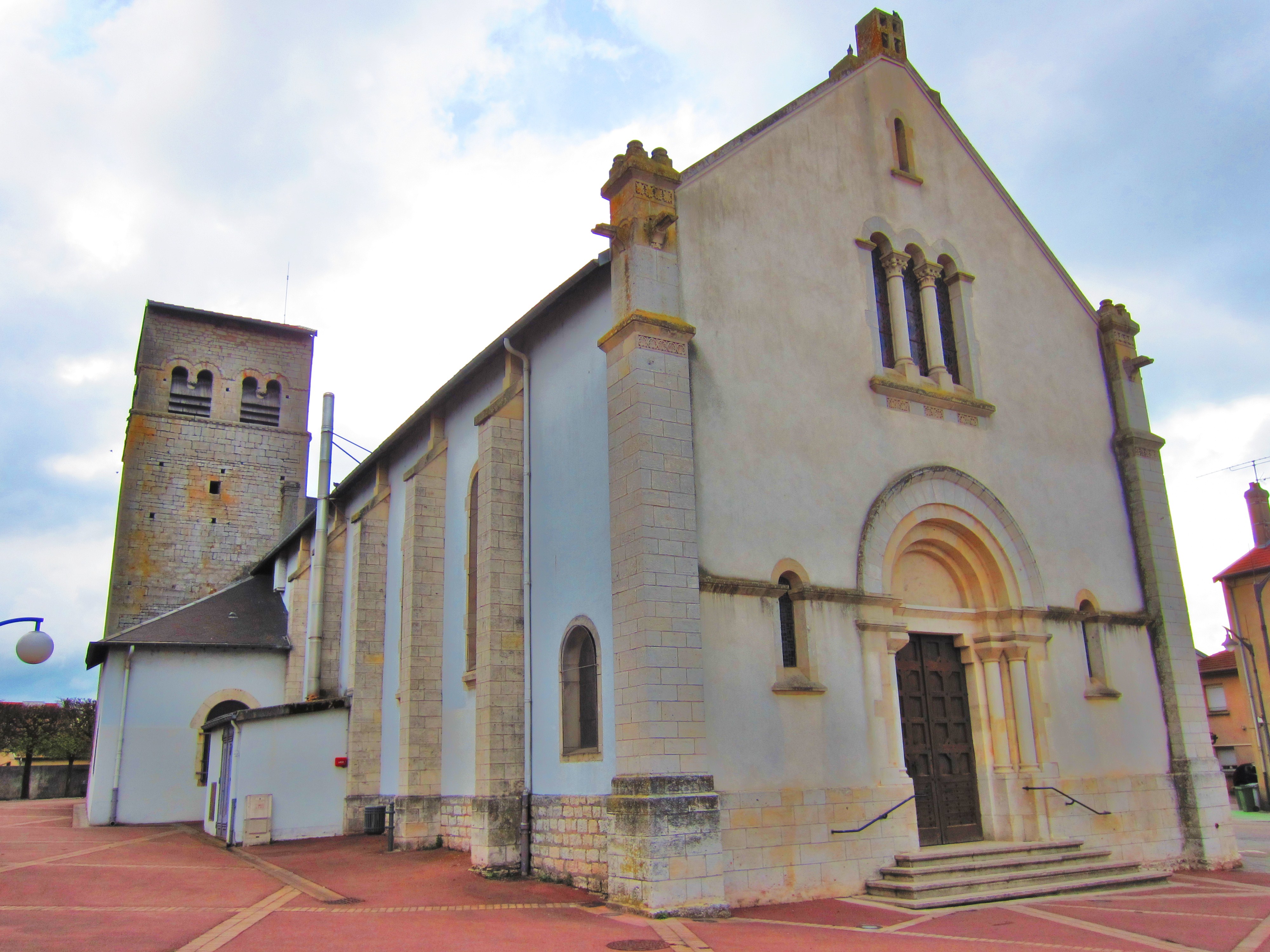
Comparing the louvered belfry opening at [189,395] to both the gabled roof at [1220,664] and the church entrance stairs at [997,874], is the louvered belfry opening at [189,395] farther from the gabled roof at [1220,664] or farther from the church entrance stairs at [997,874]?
the gabled roof at [1220,664]

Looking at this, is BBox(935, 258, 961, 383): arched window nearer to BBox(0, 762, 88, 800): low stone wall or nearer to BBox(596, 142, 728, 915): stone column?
BBox(596, 142, 728, 915): stone column

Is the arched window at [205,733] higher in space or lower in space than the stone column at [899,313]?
lower

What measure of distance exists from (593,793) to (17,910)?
5.99 m

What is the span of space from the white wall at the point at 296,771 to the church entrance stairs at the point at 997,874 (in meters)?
11.2

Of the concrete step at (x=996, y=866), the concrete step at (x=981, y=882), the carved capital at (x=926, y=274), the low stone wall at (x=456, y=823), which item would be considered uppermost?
the carved capital at (x=926, y=274)

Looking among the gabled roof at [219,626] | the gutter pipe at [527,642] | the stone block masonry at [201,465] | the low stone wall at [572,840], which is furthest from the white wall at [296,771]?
the stone block masonry at [201,465]

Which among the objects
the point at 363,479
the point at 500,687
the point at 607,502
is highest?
the point at 363,479

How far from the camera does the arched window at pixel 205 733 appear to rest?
2420 cm

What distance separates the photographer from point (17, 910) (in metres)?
9.75

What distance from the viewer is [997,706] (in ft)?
43.5

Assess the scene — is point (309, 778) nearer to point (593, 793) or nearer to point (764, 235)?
point (593, 793)

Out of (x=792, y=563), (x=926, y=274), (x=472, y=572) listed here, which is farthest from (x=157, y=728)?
(x=926, y=274)

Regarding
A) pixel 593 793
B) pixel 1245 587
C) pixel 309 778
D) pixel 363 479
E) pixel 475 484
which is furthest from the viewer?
pixel 1245 587

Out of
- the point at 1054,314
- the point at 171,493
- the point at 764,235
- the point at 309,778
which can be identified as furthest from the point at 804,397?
the point at 171,493
